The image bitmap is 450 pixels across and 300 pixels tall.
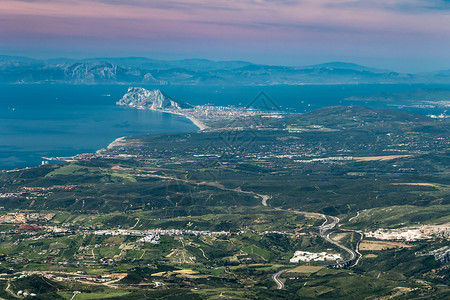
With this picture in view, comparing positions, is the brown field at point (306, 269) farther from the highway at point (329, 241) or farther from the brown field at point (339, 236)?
the brown field at point (339, 236)

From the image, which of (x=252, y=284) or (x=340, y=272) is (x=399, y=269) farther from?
(x=252, y=284)

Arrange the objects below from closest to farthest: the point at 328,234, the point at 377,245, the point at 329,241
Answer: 1. the point at 377,245
2. the point at 329,241
3. the point at 328,234

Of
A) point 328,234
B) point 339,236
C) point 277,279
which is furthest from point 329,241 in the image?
point 277,279

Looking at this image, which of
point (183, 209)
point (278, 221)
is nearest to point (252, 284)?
point (278, 221)

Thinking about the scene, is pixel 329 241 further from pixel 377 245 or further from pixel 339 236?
pixel 377 245

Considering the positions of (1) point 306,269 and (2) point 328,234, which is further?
(2) point 328,234

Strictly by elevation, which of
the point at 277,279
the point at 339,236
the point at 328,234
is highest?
the point at 339,236

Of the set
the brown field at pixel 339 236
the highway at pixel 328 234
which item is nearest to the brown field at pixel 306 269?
the highway at pixel 328 234

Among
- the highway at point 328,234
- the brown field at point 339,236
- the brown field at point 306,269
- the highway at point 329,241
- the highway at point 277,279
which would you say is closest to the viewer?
the highway at point 277,279

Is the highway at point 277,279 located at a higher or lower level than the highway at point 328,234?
lower
